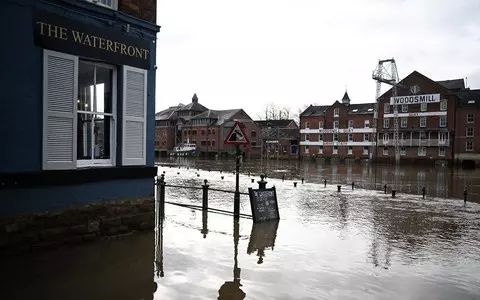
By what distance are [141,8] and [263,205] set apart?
6.06m

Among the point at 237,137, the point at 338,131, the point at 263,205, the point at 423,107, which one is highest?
the point at 423,107

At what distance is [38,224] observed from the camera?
6.71 meters

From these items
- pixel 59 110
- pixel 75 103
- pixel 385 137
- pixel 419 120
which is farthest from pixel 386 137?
pixel 59 110

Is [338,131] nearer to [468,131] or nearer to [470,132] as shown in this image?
[468,131]

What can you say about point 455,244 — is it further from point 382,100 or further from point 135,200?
point 382,100

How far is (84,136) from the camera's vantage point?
7914 mm

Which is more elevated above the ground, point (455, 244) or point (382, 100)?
point (382, 100)

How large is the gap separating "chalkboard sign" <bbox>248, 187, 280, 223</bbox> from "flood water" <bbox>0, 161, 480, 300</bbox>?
0.41 metres

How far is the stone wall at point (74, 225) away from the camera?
6398 mm

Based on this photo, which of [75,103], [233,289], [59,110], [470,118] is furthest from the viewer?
[470,118]

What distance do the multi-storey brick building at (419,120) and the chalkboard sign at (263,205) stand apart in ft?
190

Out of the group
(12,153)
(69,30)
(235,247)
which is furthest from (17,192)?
(235,247)

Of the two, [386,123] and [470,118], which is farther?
[386,123]

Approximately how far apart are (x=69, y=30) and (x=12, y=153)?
8.06ft
